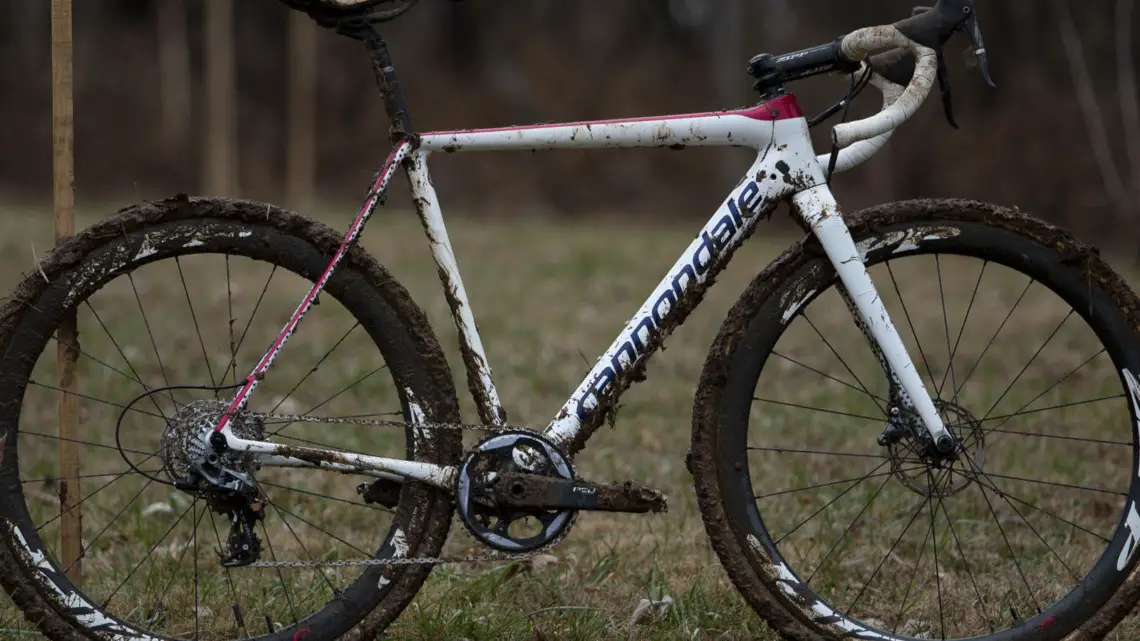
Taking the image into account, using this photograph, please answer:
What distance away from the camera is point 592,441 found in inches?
→ 182

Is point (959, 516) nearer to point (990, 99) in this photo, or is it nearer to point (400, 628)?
point (400, 628)

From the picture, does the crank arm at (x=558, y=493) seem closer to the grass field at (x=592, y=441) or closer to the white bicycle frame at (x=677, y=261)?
the white bicycle frame at (x=677, y=261)

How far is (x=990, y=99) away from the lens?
15312mm

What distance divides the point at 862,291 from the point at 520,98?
16.3 meters

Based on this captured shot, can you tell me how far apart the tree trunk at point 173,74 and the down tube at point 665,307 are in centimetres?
A: 1514

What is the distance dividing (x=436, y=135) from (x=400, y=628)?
3.94ft

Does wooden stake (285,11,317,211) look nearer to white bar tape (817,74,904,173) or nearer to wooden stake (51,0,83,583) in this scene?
wooden stake (51,0,83,583)

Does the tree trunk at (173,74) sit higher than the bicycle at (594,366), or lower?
higher

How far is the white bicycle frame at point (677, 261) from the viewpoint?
2.43m

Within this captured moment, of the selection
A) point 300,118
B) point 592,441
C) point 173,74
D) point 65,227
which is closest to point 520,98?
point 300,118

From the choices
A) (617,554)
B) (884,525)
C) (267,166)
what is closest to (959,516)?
(884,525)

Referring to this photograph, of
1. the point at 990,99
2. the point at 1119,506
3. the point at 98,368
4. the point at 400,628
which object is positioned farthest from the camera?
the point at 990,99

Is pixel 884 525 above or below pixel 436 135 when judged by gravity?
below

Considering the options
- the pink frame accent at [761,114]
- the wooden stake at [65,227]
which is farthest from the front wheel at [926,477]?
the wooden stake at [65,227]
